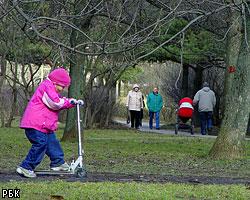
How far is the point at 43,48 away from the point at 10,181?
697 inches

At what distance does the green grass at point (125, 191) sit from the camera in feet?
25.7

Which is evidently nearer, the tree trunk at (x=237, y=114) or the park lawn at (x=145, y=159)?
the park lawn at (x=145, y=159)

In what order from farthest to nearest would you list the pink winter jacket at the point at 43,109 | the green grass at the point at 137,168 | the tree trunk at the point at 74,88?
the tree trunk at the point at 74,88 < the pink winter jacket at the point at 43,109 < the green grass at the point at 137,168

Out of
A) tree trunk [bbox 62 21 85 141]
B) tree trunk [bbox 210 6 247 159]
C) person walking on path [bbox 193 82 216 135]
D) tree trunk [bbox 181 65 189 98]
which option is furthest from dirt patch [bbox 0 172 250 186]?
tree trunk [bbox 181 65 189 98]

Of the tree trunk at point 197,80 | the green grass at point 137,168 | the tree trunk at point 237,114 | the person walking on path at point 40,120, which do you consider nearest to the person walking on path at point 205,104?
the tree trunk at point 197,80

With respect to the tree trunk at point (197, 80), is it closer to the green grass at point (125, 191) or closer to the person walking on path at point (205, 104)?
the person walking on path at point (205, 104)

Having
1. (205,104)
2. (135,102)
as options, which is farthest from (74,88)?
(135,102)

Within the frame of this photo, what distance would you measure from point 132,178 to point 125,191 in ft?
6.24

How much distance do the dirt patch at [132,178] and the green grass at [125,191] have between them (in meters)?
0.75

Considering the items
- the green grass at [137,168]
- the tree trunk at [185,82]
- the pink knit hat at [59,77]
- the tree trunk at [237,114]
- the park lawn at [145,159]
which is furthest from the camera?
the tree trunk at [185,82]

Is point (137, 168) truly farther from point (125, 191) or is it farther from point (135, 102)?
point (135, 102)

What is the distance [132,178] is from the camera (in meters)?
10.1

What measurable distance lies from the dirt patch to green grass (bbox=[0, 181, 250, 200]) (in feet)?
2.47

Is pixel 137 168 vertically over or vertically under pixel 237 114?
under
